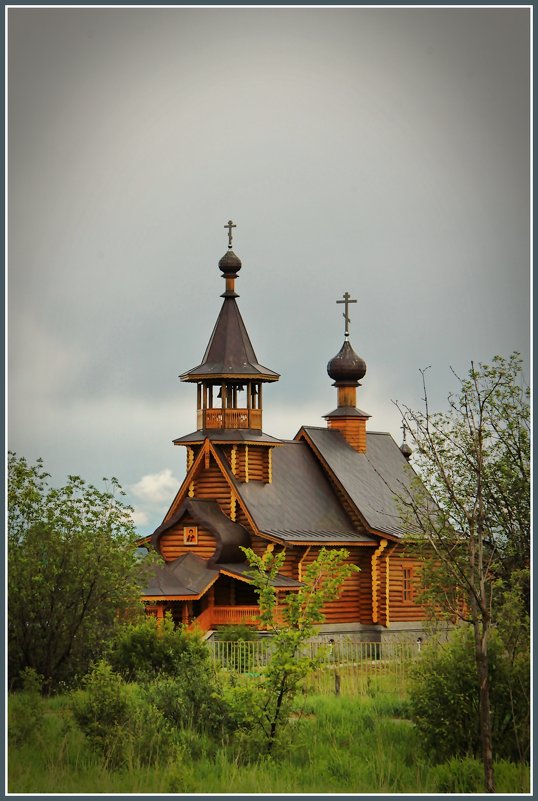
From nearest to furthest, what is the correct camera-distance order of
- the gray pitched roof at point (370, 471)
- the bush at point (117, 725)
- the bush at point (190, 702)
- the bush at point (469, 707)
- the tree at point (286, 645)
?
1. the bush at point (117, 725)
2. the tree at point (286, 645)
3. the bush at point (469, 707)
4. the bush at point (190, 702)
5. the gray pitched roof at point (370, 471)

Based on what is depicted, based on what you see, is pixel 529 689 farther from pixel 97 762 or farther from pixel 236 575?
pixel 236 575

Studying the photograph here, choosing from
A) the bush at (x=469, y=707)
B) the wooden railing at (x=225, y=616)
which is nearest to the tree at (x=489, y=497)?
the bush at (x=469, y=707)

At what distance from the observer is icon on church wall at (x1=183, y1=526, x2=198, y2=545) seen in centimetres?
3616

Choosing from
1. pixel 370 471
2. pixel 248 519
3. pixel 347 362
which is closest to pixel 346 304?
pixel 347 362

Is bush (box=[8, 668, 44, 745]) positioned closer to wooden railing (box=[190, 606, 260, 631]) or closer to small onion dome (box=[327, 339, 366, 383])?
wooden railing (box=[190, 606, 260, 631])

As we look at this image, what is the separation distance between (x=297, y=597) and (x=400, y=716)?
3219mm

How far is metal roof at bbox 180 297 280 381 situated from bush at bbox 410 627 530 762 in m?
17.7

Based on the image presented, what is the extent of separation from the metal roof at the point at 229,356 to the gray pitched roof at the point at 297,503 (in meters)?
2.53

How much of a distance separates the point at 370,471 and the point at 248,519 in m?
5.67

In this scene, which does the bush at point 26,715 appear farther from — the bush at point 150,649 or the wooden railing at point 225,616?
the wooden railing at point 225,616

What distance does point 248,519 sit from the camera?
1404 inches

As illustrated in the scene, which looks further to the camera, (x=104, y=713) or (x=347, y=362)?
(x=347, y=362)

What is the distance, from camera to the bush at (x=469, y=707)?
18141 mm

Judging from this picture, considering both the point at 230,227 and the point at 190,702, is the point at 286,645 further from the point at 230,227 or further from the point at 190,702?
the point at 230,227
